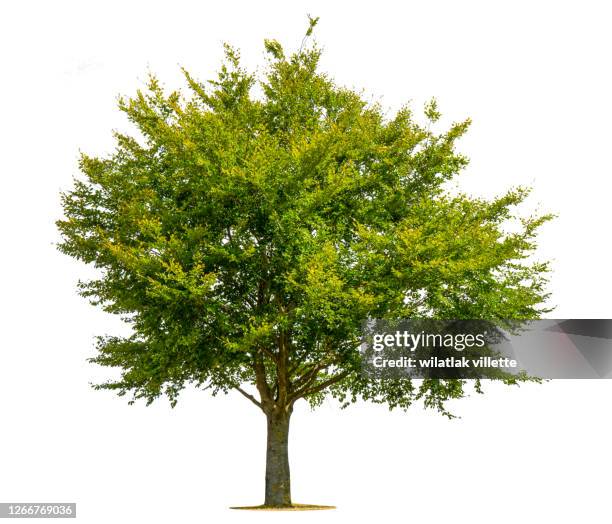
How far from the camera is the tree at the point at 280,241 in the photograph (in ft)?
78.7

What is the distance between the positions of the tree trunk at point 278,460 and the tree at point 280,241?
0.16 feet

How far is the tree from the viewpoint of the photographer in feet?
78.7

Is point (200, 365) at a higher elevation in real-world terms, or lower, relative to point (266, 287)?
lower

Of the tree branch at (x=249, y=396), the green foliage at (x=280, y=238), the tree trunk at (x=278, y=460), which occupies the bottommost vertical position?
the tree trunk at (x=278, y=460)

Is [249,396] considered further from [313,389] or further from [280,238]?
[280,238]

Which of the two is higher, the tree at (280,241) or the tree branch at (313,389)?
the tree at (280,241)

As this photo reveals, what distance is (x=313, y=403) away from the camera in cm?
3133

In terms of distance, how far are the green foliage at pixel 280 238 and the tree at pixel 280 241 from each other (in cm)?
7

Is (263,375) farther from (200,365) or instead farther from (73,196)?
(73,196)

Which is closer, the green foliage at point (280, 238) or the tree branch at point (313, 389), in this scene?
the green foliage at point (280, 238)

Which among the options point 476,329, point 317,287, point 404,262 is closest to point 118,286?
point 317,287

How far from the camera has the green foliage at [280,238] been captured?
78.7 ft

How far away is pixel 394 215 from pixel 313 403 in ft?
28.3

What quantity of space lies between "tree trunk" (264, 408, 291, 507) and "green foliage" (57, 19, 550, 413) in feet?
1.92
